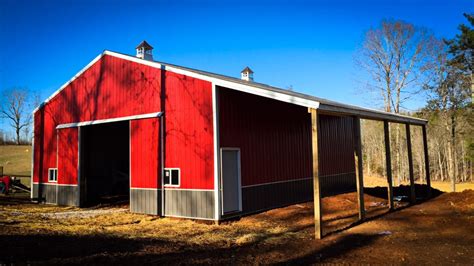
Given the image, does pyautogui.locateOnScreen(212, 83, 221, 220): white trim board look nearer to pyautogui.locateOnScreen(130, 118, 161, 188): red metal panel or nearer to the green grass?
pyautogui.locateOnScreen(130, 118, 161, 188): red metal panel

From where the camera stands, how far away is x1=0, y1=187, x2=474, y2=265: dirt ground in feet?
22.5

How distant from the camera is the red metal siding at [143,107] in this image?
11648 mm

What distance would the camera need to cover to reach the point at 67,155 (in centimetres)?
1659

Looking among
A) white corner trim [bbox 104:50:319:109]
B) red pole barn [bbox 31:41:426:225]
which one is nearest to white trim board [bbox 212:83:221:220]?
red pole barn [bbox 31:41:426:225]

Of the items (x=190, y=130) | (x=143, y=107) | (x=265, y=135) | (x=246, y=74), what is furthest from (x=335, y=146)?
(x=143, y=107)

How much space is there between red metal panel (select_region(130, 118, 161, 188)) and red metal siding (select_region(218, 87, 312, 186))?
289 centimetres

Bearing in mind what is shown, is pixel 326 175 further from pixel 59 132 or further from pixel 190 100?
pixel 59 132

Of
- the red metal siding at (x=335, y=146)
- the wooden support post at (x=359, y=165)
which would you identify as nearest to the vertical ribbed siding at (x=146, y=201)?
the wooden support post at (x=359, y=165)

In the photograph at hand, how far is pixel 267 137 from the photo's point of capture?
13.5 metres

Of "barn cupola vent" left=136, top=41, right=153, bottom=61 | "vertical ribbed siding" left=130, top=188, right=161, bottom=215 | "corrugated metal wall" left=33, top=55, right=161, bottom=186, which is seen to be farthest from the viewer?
"barn cupola vent" left=136, top=41, right=153, bottom=61

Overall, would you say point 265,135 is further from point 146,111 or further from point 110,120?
point 110,120

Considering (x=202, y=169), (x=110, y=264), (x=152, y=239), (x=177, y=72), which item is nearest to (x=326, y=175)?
(x=202, y=169)

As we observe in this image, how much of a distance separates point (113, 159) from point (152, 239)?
11105mm

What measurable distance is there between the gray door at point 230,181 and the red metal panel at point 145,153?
263 cm
